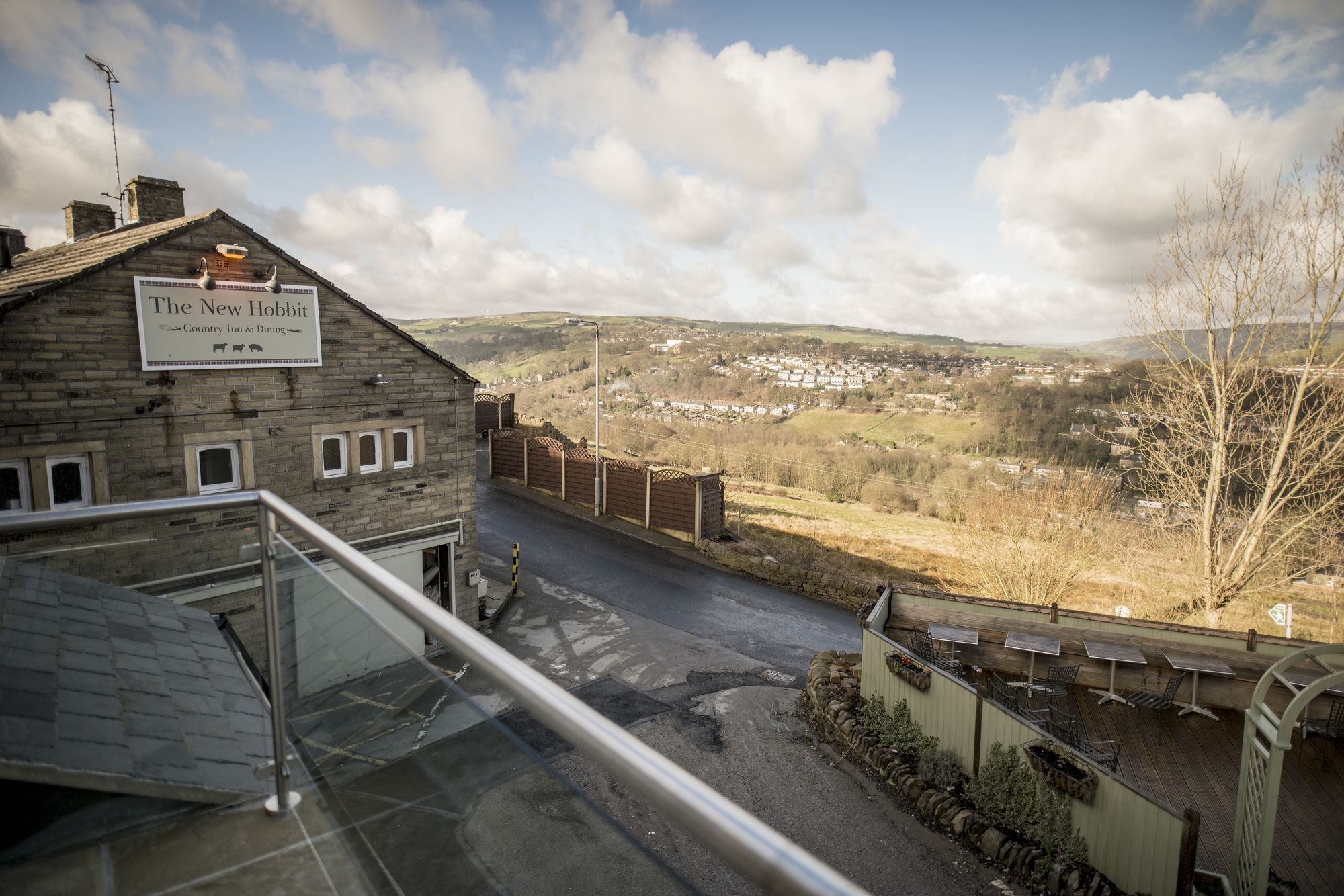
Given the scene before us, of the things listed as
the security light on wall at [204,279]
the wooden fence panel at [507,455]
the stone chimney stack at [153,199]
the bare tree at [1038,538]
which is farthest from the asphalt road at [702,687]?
the stone chimney stack at [153,199]

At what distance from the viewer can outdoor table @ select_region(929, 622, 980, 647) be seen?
10.6m

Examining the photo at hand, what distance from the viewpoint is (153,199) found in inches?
460

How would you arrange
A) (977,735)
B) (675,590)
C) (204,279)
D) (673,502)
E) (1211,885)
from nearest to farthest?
1. (1211,885)
2. (977,735)
3. (204,279)
4. (675,590)
5. (673,502)

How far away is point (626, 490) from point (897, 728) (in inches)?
554

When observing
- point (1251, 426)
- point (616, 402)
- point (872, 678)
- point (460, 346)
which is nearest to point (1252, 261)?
point (1251, 426)

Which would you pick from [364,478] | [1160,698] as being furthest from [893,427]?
[364,478]

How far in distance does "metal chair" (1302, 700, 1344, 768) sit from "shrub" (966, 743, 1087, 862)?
13.3 ft

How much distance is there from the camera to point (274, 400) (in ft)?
33.3

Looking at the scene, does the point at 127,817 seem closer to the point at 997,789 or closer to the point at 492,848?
the point at 492,848

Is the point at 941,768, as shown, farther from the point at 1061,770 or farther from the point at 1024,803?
the point at 1061,770

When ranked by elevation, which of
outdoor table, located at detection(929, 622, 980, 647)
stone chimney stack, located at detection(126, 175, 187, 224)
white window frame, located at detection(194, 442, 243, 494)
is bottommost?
outdoor table, located at detection(929, 622, 980, 647)

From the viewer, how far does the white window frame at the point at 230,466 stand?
9.56 metres

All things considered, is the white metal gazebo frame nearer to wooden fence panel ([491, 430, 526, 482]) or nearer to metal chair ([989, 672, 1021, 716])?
metal chair ([989, 672, 1021, 716])

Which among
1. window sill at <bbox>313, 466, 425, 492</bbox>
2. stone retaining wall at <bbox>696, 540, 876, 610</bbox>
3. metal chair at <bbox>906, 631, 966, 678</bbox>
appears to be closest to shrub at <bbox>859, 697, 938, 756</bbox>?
metal chair at <bbox>906, 631, 966, 678</bbox>
